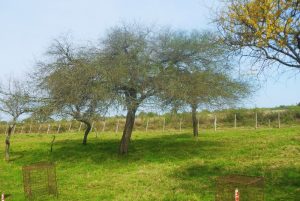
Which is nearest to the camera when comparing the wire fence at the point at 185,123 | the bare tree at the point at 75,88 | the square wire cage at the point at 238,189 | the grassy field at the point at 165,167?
the square wire cage at the point at 238,189

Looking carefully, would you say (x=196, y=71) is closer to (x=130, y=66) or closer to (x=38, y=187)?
(x=130, y=66)

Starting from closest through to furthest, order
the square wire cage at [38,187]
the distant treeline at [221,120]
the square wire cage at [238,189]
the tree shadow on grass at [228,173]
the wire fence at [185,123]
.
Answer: the square wire cage at [238,189] → the tree shadow on grass at [228,173] → the square wire cage at [38,187] → the wire fence at [185,123] → the distant treeline at [221,120]

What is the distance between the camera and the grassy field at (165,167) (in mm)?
13338

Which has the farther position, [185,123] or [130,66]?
[185,123]

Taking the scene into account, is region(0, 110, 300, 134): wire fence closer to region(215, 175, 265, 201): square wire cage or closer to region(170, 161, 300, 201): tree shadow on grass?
region(170, 161, 300, 201): tree shadow on grass

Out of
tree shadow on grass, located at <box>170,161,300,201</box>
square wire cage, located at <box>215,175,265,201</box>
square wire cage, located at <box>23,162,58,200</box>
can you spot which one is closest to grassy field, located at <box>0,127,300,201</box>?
tree shadow on grass, located at <box>170,161,300,201</box>

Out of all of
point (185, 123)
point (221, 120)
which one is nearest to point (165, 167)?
point (185, 123)

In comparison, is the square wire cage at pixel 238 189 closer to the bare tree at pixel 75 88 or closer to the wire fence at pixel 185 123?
the bare tree at pixel 75 88

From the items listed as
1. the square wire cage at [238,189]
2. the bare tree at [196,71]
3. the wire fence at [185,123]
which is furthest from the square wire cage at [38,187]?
the wire fence at [185,123]

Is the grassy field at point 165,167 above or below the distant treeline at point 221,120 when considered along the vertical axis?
below

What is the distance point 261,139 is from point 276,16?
14935 mm

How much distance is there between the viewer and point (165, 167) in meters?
18.3

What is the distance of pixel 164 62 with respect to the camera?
73.9 ft

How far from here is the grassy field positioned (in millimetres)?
13338
